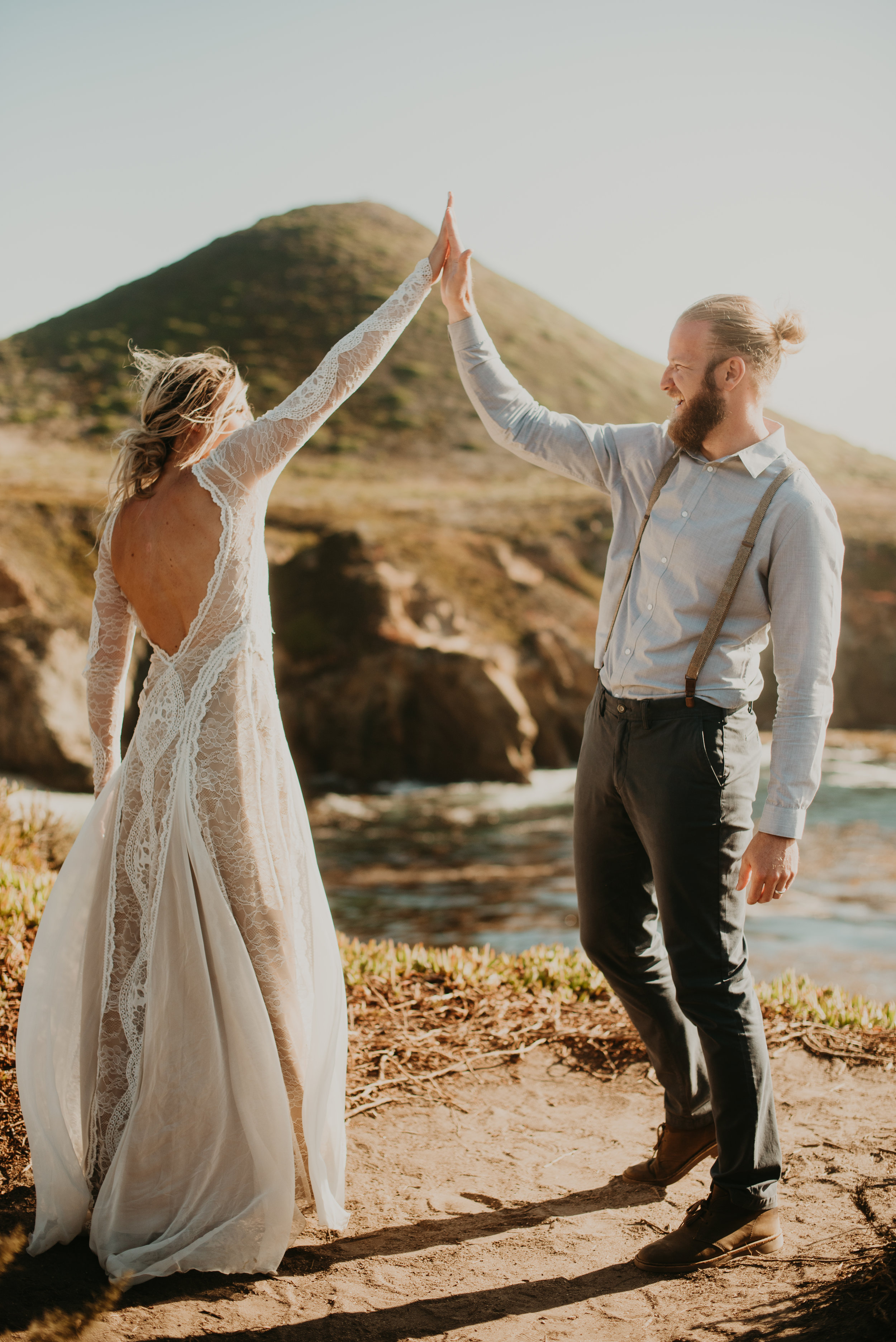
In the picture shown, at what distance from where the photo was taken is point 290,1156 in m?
2.69

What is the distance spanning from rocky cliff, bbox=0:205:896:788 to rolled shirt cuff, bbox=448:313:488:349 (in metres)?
1.29

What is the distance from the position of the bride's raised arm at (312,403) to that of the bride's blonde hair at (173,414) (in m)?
0.12

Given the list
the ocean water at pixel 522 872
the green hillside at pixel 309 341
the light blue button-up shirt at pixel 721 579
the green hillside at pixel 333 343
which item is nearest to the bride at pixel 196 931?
the light blue button-up shirt at pixel 721 579

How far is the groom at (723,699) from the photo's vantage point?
8.57ft

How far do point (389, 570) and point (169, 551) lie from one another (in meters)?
20.4

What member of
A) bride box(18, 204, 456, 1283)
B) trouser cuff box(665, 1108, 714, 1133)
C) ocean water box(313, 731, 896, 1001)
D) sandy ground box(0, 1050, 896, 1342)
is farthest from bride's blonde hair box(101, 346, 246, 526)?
ocean water box(313, 731, 896, 1001)

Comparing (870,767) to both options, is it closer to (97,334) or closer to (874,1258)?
(874,1258)

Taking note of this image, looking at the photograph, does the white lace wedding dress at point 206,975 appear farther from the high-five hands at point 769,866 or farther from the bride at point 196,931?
the high-five hands at point 769,866

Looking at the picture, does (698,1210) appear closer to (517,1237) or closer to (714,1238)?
(714,1238)

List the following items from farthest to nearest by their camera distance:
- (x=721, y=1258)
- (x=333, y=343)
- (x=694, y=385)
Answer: (x=333, y=343)
(x=694, y=385)
(x=721, y=1258)

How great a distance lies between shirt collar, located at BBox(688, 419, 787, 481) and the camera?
107 inches

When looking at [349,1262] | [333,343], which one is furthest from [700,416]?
[333,343]

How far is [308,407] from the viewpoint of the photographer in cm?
286

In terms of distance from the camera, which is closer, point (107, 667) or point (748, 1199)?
point (748, 1199)
